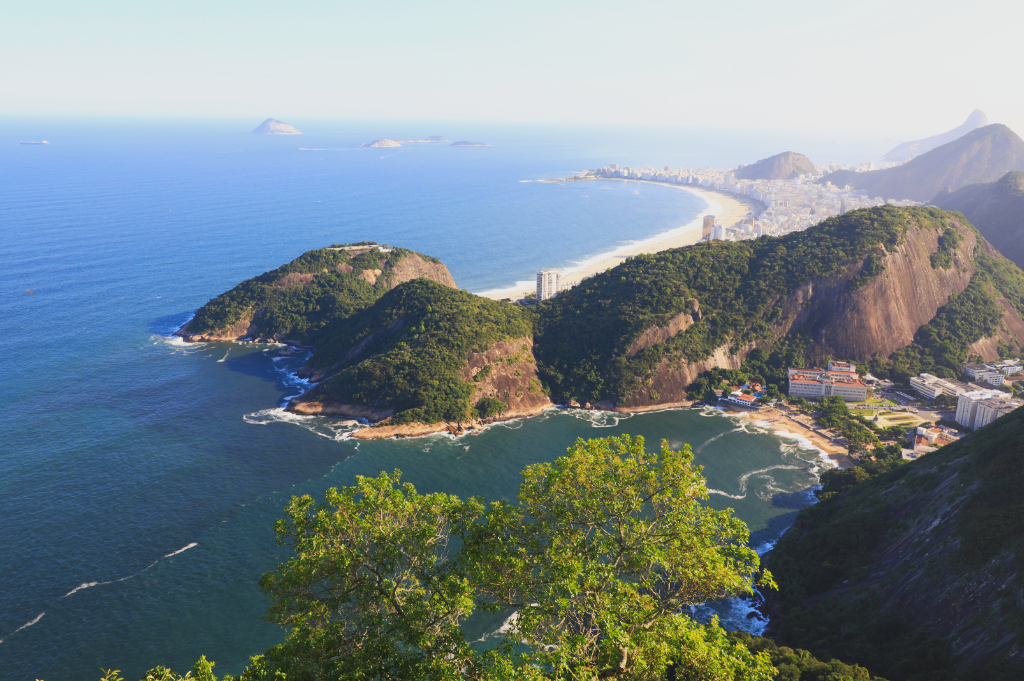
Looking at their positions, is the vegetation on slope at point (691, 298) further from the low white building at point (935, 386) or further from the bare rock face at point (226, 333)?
the bare rock face at point (226, 333)

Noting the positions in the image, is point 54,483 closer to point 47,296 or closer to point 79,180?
point 47,296

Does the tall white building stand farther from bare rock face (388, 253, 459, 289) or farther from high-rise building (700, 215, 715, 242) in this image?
high-rise building (700, 215, 715, 242)

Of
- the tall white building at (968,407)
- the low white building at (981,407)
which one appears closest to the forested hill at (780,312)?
the tall white building at (968,407)

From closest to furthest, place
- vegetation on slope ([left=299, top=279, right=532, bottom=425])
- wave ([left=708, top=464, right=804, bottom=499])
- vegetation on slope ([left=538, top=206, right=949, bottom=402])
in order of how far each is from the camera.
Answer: wave ([left=708, top=464, right=804, bottom=499]) → vegetation on slope ([left=299, top=279, right=532, bottom=425]) → vegetation on slope ([left=538, top=206, right=949, bottom=402])

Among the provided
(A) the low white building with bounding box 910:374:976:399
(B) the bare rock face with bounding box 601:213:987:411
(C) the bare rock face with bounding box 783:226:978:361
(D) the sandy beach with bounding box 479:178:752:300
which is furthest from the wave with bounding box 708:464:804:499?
(D) the sandy beach with bounding box 479:178:752:300

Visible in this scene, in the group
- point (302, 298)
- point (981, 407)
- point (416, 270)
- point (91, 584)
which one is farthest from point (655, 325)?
point (91, 584)

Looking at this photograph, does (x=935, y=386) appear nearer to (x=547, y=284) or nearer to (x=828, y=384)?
(x=828, y=384)

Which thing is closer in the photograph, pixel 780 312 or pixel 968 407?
pixel 968 407
